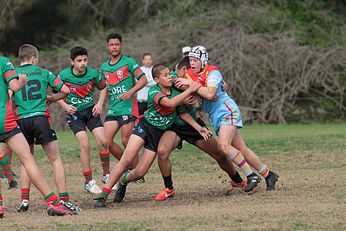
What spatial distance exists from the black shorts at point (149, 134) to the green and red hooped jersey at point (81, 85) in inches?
60.3

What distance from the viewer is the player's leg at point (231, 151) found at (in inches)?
423

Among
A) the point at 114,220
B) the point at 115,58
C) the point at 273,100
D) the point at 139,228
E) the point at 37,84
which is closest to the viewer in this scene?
the point at 139,228

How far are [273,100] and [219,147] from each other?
49.6 feet

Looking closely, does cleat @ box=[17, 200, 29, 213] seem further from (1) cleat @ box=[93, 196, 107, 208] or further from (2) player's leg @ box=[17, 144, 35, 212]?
(1) cleat @ box=[93, 196, 107, 208]

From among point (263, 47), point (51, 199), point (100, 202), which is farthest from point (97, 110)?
point (263, 47)

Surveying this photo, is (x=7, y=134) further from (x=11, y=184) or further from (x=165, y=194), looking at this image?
(x=11, y=184)

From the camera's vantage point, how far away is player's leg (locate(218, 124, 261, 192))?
10.7 meters

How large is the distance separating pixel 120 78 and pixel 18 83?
346 centimetres

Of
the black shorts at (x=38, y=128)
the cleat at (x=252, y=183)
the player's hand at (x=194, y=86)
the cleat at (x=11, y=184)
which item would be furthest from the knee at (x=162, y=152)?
the cleat at (x=11, y=184)

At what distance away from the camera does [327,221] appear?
338 inches

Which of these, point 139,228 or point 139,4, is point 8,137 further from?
point 139,4

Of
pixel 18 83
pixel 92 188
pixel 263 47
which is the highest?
pixel 18 83

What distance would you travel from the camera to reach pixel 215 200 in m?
10.6

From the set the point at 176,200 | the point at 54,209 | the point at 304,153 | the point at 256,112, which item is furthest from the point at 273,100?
the point at 54,209
